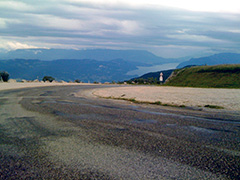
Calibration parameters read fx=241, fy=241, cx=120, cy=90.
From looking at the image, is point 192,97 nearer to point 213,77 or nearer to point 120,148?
point 120,148

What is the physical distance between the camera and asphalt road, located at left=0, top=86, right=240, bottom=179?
4.04 m

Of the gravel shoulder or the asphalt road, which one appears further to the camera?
the gravel shoulder

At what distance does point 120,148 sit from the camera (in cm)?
520

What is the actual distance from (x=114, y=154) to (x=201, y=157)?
1.70m

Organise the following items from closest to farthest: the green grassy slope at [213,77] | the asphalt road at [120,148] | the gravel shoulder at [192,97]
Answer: the asphalt road at [120,148]
the gravel shoulder at [192,97]
the green grassy slope at [213,77]

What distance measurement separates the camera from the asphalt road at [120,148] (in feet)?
13.3

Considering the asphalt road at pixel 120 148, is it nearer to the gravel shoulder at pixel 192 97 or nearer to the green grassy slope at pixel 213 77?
the gravel shoulder at pixel 192 97

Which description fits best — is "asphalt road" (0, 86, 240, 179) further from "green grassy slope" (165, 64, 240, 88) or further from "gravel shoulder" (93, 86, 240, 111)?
"green grassy slope" (165, 64, 240, 88)

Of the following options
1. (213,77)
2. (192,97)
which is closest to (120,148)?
(192,97)

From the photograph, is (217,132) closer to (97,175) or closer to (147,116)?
(147,116)

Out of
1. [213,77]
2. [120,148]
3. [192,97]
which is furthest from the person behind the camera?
[213,77]

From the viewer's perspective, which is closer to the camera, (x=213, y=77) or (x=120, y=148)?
(x=120, y=148)

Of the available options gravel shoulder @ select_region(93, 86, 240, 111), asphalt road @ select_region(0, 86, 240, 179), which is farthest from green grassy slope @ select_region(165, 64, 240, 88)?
asphalt road @ select_region(0, 86, 240, 179)

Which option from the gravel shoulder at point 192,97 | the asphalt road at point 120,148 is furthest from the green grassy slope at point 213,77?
the asphalt road at point 120,148
